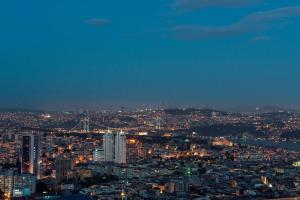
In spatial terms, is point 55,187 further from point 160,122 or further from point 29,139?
point 160,122

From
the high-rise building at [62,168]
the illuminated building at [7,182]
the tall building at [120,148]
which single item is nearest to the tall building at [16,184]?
the illuminated building at [7,182]

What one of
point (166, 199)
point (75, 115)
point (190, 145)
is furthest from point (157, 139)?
point (166, 199)

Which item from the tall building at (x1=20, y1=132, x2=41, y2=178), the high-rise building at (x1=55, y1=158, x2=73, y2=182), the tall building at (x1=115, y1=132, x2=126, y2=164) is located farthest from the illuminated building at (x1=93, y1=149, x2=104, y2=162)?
the high-rise building at (x1=55, y1=158, x2=73, y2=182)

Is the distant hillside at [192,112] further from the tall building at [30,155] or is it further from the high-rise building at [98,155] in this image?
the tall building at [30,155]

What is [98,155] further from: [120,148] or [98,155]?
[120,148]

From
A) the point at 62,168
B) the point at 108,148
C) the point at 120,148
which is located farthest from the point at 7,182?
the point at 108,148

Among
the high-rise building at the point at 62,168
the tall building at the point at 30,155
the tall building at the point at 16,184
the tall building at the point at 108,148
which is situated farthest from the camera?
the tall building at the point at 108,148

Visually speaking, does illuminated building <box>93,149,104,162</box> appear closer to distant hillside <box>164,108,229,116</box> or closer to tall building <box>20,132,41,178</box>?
tall building <box>20,132,41,178</box>
